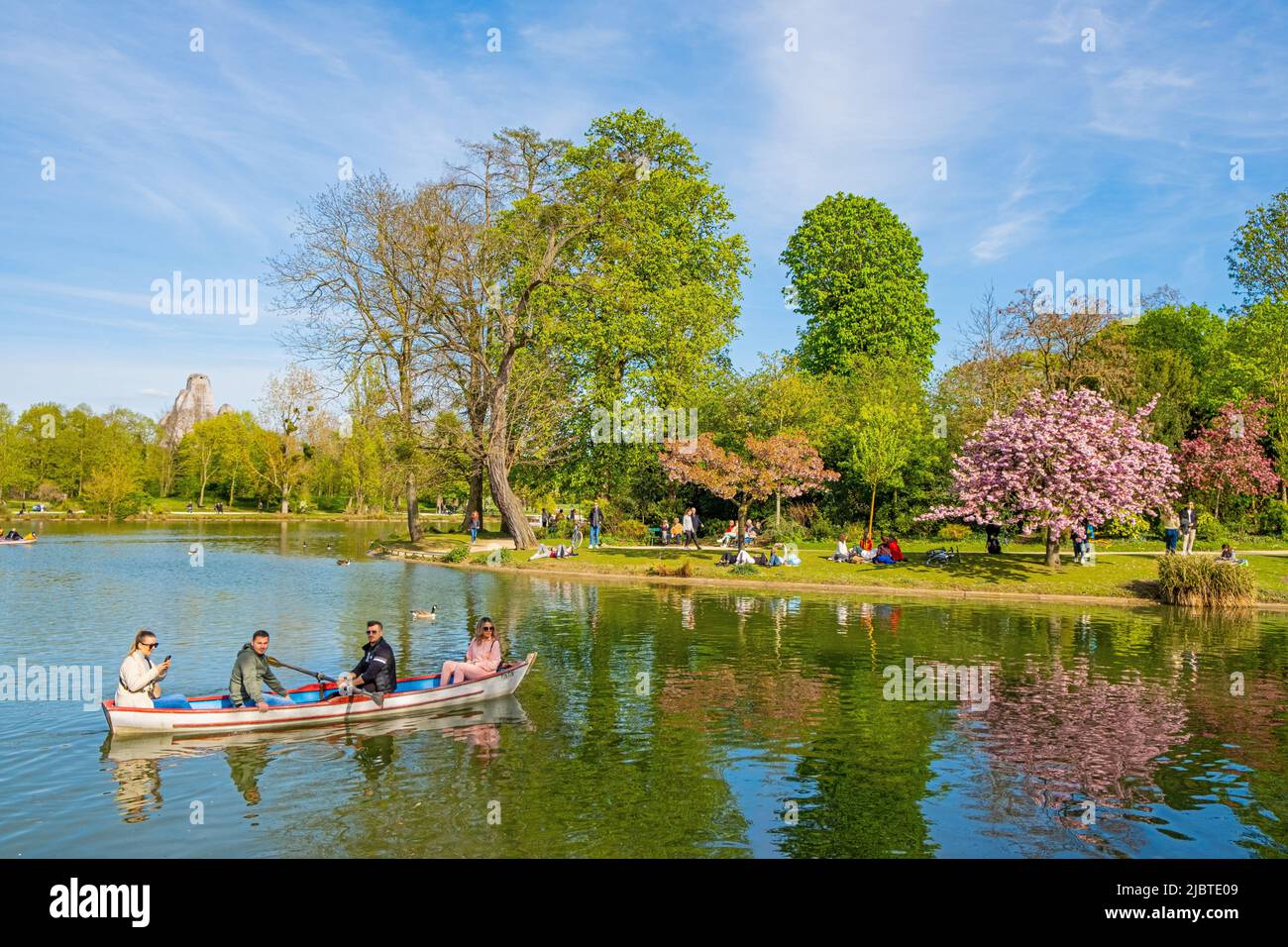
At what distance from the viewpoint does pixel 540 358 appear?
54531 millimetres

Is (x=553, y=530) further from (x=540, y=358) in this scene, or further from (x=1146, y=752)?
(x=1146, y=752)

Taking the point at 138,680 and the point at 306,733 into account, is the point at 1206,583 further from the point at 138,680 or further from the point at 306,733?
the point at 138,680

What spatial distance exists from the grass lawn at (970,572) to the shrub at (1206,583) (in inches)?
39.8

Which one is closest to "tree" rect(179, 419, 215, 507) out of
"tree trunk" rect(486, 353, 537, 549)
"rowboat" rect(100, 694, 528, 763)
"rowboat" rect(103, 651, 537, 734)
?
"tree trunk" rect(486, 353, 537, 549)

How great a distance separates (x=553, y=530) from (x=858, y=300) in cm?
2744

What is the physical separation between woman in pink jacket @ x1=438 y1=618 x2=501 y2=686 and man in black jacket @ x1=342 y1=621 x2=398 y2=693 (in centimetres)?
143

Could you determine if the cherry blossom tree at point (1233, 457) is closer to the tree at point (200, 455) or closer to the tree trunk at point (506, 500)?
the tree trunk at point (506, 500)

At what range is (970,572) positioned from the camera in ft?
133

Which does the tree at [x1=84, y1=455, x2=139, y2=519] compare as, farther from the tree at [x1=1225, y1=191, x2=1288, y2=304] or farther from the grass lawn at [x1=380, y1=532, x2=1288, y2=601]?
the tree at [x1=1225, y1=191, x2=1288, y2=304]

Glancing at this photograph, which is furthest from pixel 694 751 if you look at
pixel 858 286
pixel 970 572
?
pixel 858 286

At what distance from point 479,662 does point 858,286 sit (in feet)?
173

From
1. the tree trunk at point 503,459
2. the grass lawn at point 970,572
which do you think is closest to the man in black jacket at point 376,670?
the grass lawn at point 970,572
